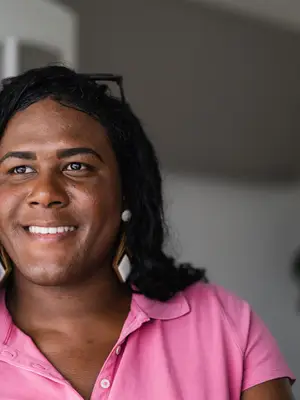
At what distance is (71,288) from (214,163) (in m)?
1.39

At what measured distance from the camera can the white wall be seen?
2547 mm

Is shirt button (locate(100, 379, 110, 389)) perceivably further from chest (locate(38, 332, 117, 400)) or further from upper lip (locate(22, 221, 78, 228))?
upper lip (locate(22, 221, 78, 228))

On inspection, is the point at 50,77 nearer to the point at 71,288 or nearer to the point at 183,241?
the point at 71,288

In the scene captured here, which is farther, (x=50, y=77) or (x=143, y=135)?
(x=143, y=135)

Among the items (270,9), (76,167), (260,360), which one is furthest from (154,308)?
(270,9)

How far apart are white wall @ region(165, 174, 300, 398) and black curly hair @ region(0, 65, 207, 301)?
1.00m

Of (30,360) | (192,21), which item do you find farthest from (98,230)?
(192,21)

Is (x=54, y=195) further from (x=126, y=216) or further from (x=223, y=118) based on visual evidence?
(x=223, y=118)

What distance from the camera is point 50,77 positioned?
131cm

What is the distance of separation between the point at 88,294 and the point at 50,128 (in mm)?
359

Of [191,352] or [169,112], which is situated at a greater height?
[169,112]

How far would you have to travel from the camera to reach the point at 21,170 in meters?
1.25

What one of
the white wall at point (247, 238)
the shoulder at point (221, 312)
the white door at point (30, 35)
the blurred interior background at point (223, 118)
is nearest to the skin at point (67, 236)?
the shoulder at point (221, 312)

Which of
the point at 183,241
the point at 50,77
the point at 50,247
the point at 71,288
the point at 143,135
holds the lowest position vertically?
the point at 183,241
